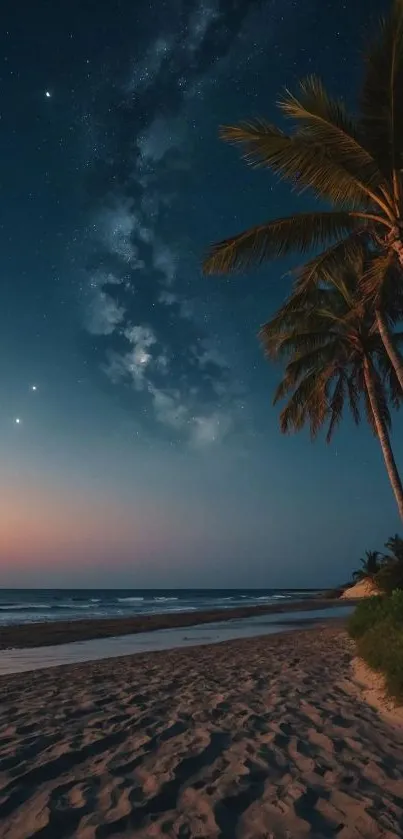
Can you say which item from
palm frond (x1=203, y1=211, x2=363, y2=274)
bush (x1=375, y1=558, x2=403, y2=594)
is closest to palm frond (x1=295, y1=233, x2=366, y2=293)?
palm frond (x1=203, y1=211, x2=363, y2=274)

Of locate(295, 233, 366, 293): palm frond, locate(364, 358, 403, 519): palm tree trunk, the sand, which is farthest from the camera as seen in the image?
locate(364, 358, 403, 519): palm tree trunk

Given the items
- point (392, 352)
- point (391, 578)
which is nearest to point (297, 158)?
point (392, 352)

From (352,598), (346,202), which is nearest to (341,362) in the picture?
(346,202)

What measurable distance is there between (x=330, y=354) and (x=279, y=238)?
25.6ft

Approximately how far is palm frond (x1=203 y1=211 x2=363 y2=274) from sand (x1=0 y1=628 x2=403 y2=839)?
28.6ft

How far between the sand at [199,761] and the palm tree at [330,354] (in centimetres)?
1189

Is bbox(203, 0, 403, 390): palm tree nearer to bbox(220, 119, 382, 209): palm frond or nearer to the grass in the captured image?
bbox(220, 119, 382, 209): palm frond

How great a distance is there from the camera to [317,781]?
4.05 metres

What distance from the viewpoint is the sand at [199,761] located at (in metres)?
3.38

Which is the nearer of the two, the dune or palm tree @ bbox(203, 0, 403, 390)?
palm tree @ bbox(203, 0, 403, 390)

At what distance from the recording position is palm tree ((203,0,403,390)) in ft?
30.7

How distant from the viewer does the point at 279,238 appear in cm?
1152

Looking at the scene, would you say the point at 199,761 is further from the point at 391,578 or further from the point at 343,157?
the point at 391,578

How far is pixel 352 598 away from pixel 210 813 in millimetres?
39477
